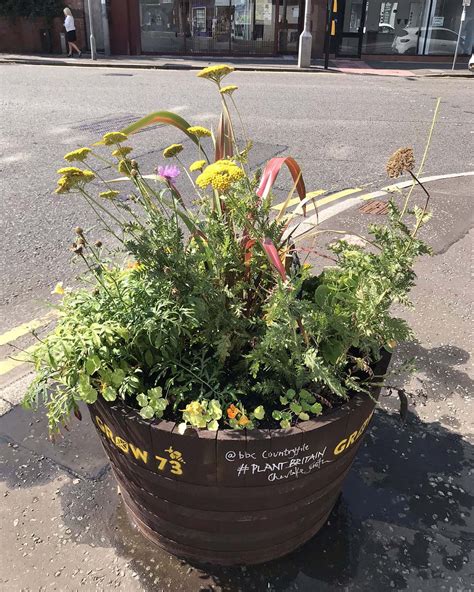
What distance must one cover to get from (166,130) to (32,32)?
53.7 feet

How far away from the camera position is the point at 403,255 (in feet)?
5.55

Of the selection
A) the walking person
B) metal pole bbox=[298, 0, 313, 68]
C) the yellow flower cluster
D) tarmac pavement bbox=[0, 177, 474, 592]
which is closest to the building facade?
the walking person

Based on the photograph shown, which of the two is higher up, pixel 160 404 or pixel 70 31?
pixel 70 31

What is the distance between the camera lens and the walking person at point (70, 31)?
1929 centimetres

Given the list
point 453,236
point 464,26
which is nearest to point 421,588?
point 453,236

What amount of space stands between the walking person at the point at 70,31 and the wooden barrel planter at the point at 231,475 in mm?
20964

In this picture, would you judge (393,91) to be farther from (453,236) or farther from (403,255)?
(403,255)

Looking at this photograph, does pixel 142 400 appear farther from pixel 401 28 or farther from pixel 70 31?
pixel 401 28

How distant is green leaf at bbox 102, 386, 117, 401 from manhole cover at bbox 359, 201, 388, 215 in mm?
4191

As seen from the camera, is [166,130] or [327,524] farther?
[166,130]

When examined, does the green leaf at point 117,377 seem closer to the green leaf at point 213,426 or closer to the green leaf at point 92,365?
the green leaf at point 92,365

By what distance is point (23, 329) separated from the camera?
11.4 ft

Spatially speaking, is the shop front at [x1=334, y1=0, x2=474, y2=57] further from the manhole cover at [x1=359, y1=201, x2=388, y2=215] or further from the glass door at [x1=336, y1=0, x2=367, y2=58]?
the manhole cover at [x1=359, y1=201, x2=388, y2=215]

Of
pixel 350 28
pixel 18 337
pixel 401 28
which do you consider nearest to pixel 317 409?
pixel 18 337
